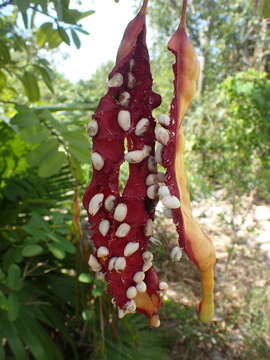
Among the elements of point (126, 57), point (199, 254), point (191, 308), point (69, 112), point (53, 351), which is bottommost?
point (191, 308)

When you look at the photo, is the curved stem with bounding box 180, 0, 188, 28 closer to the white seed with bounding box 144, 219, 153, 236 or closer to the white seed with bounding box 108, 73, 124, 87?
the white seed with bounding box 108, 73, 124, 87

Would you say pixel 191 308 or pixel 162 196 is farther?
pixel 191 308

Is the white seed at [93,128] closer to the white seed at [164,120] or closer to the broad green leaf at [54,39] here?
the white seed at [164,120]

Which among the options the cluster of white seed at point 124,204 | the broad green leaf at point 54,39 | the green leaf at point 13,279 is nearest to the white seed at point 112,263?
the cluster of white seed at point 124,204

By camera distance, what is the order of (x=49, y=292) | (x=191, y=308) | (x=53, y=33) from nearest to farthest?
(x=53, y=33) → (x=49, y=292) → (x=191, y=308)

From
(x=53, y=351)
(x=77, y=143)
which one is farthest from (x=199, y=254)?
(x=53, y=351)

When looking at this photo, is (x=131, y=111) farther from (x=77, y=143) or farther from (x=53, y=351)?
(x=53, y=351)
